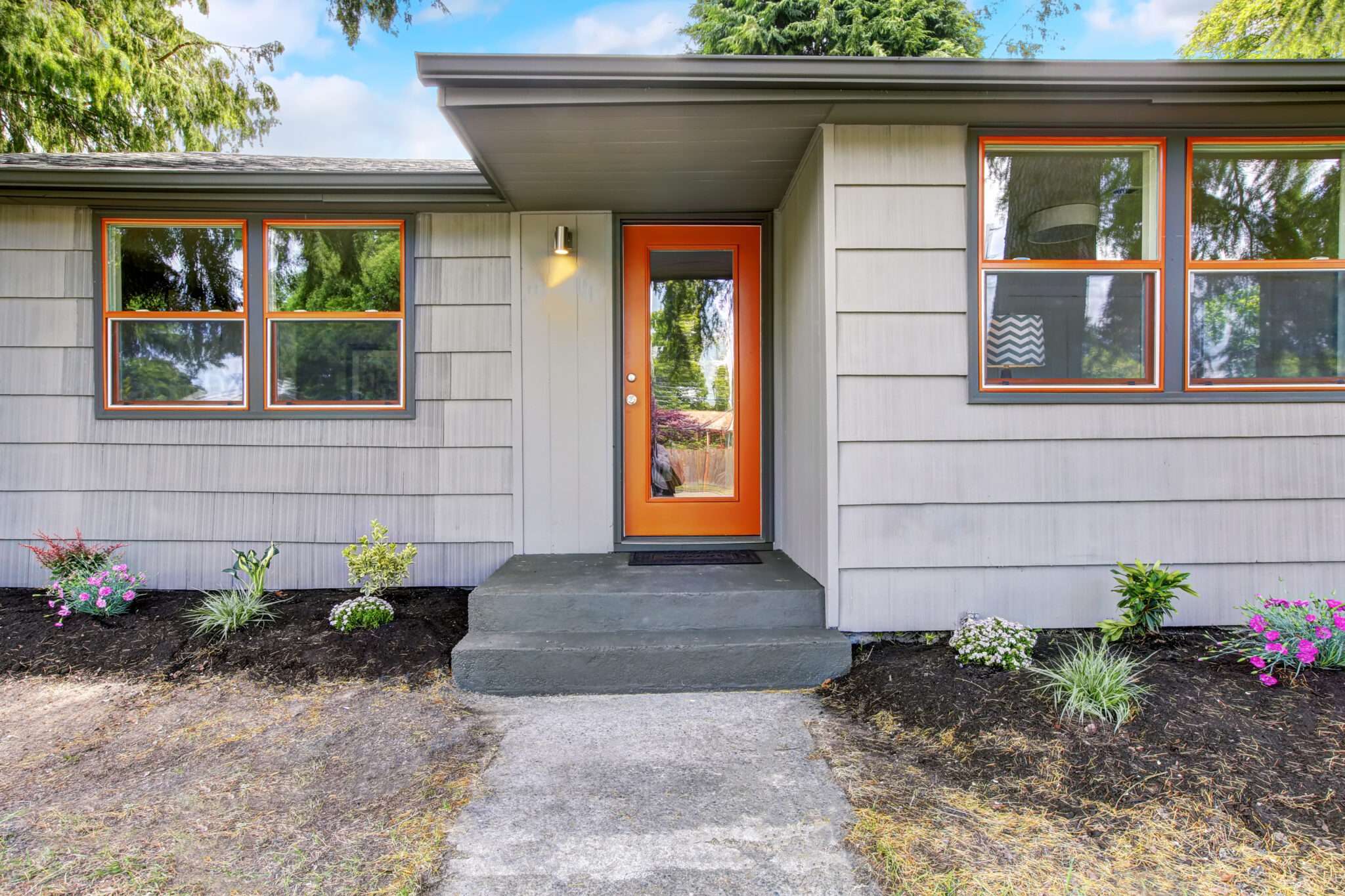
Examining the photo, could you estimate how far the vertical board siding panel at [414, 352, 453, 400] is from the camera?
388 cm

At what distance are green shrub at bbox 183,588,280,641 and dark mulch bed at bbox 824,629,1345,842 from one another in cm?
273

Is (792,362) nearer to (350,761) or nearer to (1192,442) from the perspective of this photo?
(1192,442)

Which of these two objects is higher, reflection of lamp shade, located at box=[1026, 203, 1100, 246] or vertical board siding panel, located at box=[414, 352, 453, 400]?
reflection of lamp shade, located at box=[1026, 203, 1100, 246]

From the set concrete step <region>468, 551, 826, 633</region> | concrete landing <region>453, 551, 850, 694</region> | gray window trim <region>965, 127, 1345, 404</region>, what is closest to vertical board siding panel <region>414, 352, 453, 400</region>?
concrete landing <region>453, 551, 850, 694</region>

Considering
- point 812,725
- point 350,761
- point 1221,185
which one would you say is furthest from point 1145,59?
point 350,761

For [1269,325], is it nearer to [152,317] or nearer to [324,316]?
[324,316]

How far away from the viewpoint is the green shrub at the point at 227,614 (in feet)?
10.6

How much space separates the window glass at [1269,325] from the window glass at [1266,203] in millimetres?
105

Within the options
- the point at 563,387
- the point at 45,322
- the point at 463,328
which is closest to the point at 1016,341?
the point at 563,387

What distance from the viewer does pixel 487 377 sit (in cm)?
391

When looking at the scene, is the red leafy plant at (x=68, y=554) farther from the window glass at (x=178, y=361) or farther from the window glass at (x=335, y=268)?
the window glass at (x=335, y=268)

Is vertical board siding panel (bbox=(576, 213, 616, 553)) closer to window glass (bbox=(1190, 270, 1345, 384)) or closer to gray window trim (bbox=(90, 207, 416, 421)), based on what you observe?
gray window trim (bbox=(90, 207, 416, 421))

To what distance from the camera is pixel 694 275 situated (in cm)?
400

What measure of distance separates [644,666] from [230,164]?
363cm
